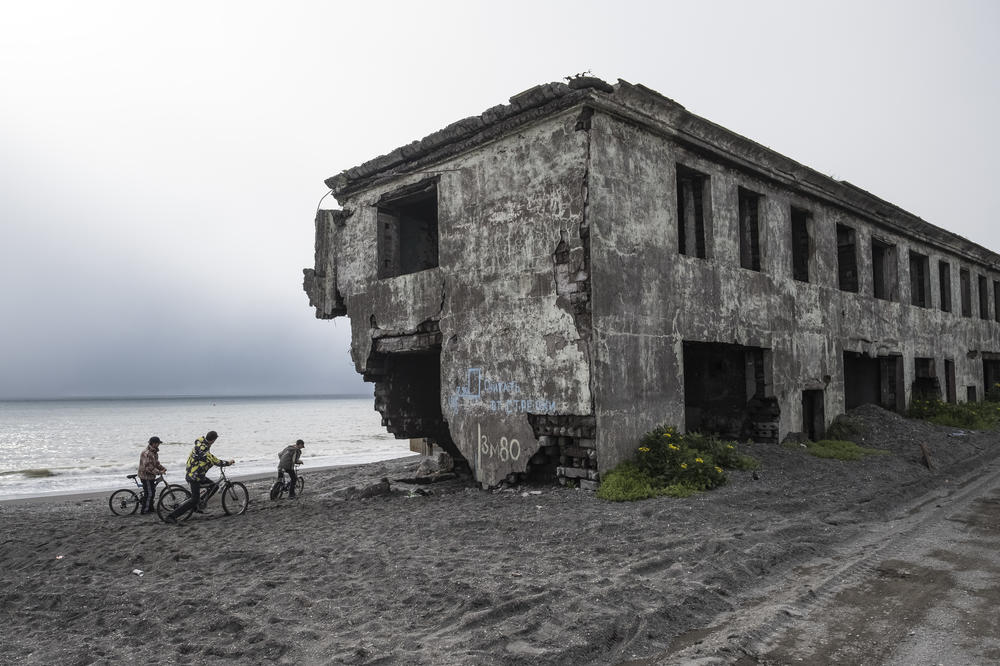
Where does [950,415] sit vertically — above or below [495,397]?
below

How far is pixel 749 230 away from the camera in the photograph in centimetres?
1442

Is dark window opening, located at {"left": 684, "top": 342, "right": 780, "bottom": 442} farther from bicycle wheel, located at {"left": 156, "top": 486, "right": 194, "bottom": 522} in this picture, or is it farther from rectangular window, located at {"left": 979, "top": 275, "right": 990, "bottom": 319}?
rectangular window, located at {"left": 979, "top": 275, "right": 990, "bottom": 319}

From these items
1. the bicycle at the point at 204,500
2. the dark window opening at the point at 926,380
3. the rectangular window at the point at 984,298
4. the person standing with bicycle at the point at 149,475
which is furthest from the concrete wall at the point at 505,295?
the rectangular window at the point at 984,298

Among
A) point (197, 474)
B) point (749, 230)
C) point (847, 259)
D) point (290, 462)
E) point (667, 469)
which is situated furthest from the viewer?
point (847, 259)

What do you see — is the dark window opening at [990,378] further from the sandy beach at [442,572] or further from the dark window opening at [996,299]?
the sandy beach at [442,572]

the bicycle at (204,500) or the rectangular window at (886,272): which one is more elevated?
the rectangular window at (886,272)

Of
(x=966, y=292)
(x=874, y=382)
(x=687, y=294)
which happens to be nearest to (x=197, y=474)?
(x=687, y=294)

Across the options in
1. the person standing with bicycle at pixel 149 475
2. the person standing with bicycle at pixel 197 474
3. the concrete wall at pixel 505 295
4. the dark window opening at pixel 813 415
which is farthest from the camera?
the dark window opening at pixel 813 415

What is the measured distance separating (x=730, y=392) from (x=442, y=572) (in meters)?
9.86

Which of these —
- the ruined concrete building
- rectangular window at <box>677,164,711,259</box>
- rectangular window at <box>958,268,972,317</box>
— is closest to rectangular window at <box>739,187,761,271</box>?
the ruined concrete building

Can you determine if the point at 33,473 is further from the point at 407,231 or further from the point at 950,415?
the point at 950,415

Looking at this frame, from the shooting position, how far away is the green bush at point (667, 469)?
32.1ft

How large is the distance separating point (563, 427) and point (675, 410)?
2.30 metres

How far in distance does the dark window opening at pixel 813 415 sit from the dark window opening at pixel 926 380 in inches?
283
